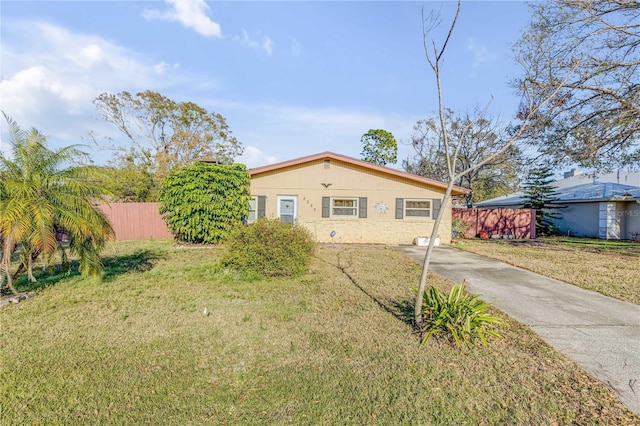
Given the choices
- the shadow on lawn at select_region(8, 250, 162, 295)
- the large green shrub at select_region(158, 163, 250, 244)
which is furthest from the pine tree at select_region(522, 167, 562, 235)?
the shadow on lawn at select_region(8, 250, 162, 295)

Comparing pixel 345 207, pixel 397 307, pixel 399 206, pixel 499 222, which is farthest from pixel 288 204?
pixel 499 222

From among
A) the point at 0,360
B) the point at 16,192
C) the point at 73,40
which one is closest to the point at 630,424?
the point at 0,360

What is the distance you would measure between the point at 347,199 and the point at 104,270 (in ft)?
30.0

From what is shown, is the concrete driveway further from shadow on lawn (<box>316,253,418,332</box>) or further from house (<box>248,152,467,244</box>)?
house (<box>248,152,467,244</box>)

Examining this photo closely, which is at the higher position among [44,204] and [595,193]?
[595,193]

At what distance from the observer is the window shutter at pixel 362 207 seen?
1365 centimetres

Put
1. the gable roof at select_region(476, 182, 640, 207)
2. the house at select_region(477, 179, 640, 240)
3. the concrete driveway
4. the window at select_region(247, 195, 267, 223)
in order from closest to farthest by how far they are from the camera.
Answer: the concrete driveway, the window at select_region(247, 195, 267, 223), the gable roof at select_region(476, 182, 640, 207), the house at select_region(477, 179, 640, 240)

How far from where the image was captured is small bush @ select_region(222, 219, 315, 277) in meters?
7.08

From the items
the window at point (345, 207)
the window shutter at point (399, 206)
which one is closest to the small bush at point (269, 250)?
the window at point (345, 207)

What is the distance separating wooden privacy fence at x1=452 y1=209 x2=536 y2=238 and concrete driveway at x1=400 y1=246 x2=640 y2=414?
10.9m

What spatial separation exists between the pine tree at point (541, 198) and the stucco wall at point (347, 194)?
10.4m

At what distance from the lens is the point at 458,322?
387 centimetres

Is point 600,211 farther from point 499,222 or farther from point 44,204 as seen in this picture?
point 44,204

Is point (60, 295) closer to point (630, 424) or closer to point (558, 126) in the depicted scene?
point (630, 424)
